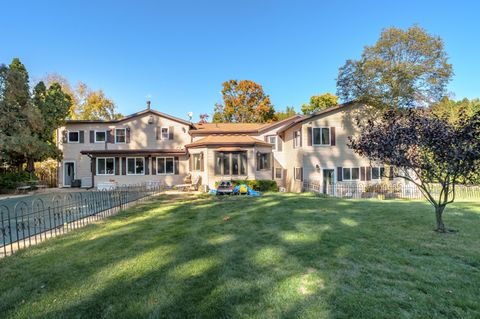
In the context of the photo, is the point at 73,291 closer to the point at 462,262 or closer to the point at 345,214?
the point at 462,262

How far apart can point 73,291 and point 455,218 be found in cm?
951

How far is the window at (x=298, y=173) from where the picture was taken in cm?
1947

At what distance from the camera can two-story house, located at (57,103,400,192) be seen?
18.9 metres

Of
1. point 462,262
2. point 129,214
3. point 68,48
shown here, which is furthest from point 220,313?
point 68,48

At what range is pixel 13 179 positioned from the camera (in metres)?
18.2

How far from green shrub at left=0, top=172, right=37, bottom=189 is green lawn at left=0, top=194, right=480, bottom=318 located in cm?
1599

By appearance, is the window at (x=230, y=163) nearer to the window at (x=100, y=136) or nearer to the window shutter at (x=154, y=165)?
the window shutter at (x=154, y=165)

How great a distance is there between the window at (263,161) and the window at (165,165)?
24.5 ft

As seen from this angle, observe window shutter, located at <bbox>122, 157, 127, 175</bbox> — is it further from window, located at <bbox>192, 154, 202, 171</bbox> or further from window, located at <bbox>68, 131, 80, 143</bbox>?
window, located at <bbox>192, 154, 202, 171</bbox>

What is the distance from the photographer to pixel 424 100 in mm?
18953

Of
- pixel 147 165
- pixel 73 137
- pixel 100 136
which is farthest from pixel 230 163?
pixel 73 137

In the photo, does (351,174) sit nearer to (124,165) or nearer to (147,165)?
(147,165)

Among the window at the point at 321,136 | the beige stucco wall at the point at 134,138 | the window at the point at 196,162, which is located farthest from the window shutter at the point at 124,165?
the window at the point at 321,136

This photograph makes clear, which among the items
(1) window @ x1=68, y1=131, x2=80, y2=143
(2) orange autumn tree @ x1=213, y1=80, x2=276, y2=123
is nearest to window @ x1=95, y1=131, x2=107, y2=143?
(1) window @ x1=68, y1=131, x2=80, y2=143
